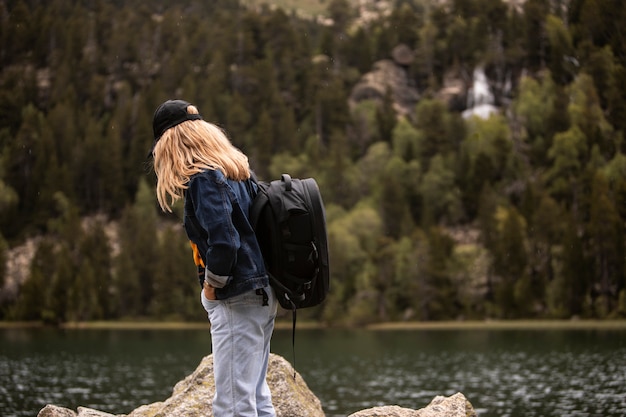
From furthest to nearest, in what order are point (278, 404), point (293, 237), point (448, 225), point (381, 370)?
point (448, 225), point (381, 370), point (278, 404), point (293, 237)

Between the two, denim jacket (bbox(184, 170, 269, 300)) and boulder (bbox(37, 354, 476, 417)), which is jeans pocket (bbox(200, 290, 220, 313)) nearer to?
denim jacket (bbox(184, 170, 269, 300))

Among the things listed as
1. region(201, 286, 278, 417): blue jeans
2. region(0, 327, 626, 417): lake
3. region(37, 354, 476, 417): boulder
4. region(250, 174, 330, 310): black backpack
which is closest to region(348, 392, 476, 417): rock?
region(37, 354, 476, 417): boulder

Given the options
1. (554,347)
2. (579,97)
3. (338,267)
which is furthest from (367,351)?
(579,97)

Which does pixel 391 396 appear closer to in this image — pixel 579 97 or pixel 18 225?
pixel 579 97

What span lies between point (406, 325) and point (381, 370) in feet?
216

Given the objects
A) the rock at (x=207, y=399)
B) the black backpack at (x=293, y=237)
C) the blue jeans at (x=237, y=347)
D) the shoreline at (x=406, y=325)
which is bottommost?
the shoreline at (x=406, y=325)

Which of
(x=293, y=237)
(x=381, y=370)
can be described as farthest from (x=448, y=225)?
(x=293, y=237)

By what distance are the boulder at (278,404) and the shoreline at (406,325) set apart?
9845 centimetres

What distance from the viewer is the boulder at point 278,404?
12773 millimetres

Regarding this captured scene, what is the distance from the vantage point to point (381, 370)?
201 ft

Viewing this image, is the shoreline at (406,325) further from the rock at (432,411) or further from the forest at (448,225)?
the rock at (432,411)

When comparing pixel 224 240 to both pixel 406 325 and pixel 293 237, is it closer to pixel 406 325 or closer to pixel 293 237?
pixel 293 237

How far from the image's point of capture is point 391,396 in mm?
44531

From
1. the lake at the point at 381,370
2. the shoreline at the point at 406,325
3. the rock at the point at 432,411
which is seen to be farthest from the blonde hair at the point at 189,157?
the shoreline at the point at 406,325
